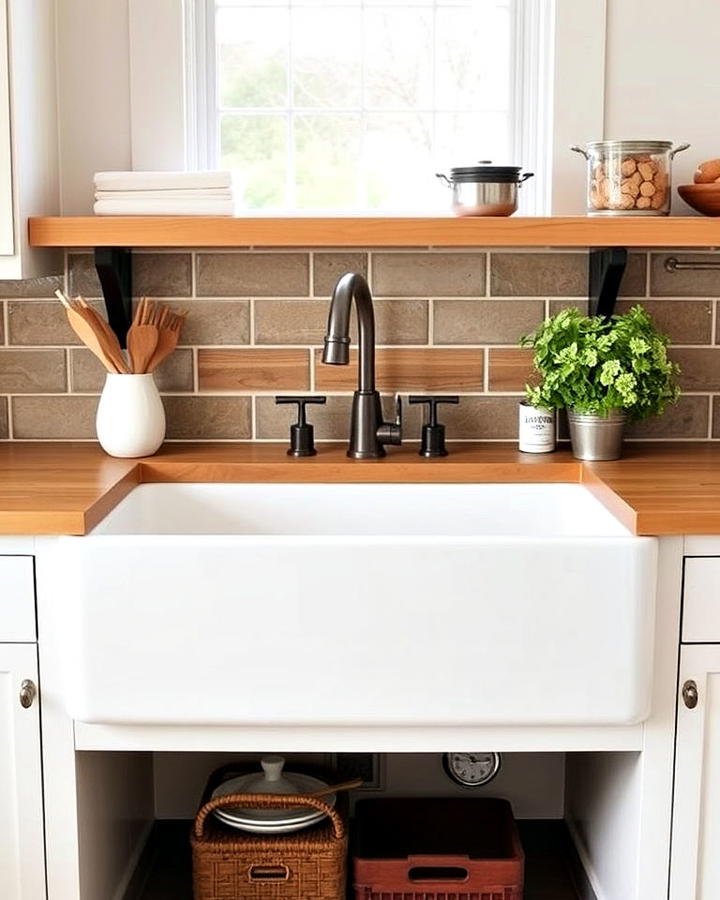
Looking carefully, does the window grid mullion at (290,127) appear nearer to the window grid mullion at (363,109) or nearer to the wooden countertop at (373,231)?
the window grid mullion at (363,109)

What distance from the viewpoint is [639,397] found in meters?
2.53

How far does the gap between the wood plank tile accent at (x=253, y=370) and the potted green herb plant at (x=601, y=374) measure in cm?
49

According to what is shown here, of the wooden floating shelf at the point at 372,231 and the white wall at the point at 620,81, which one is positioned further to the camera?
the white wall at the point at 620,81

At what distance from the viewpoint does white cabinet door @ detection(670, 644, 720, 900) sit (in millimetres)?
2135

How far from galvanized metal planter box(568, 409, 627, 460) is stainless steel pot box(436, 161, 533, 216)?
0.42 meters

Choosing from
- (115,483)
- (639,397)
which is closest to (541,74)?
(639,397)

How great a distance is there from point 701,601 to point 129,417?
1.12 m

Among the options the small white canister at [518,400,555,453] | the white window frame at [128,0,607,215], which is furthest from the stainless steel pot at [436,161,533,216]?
the small white canister at [518,400,555,453]

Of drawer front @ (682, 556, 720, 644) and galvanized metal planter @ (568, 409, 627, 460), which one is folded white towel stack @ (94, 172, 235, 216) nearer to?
galvanized metal planter @ (568, 409, 627, 460)

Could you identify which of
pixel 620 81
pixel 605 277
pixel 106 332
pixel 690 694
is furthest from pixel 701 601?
pixel 106 332

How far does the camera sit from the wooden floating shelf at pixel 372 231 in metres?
2.47

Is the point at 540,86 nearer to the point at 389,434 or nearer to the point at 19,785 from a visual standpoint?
the point at 389,434

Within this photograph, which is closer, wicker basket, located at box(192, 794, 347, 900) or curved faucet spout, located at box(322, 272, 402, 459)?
wicker basket, located at box(192, 794, 347, 900)

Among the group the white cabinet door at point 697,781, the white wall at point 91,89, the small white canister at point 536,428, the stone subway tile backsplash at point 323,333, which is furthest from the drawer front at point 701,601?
the white wall at point 91,89
